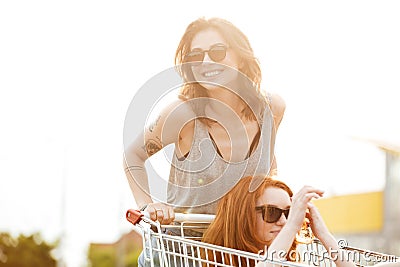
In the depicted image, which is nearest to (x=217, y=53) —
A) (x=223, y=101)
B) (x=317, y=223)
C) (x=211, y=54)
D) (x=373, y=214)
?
(x=211, y=54)

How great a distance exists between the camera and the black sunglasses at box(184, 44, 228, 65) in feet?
7.07

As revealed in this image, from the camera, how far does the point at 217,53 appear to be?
7.08 ft

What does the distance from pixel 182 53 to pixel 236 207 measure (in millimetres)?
525

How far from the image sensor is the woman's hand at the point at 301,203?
1.87m

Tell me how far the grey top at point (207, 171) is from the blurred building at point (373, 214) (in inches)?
169

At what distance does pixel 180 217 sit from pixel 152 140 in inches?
11.8

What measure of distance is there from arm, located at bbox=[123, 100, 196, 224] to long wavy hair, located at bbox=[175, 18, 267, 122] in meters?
0.06

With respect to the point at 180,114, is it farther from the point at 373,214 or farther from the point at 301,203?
the point at 373,214

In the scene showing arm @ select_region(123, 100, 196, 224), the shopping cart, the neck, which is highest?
the neck

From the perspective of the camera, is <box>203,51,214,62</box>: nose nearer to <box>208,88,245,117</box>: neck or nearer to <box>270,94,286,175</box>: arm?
<box>208,88,245,117</box>: neck

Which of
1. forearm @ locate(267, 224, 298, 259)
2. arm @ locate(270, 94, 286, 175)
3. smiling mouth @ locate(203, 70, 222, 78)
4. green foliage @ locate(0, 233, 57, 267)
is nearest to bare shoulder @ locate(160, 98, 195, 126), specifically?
smiling mouth @ locate(203, 70, 222, 78)

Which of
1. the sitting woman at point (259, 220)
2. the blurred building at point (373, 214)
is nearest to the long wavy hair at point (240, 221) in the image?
the sitting woman at point (259, 220)

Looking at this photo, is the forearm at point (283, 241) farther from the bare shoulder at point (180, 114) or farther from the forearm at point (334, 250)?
the bare shoulder at point (180, 114)

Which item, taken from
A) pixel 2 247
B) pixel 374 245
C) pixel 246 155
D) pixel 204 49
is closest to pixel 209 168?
pixel 246 155
